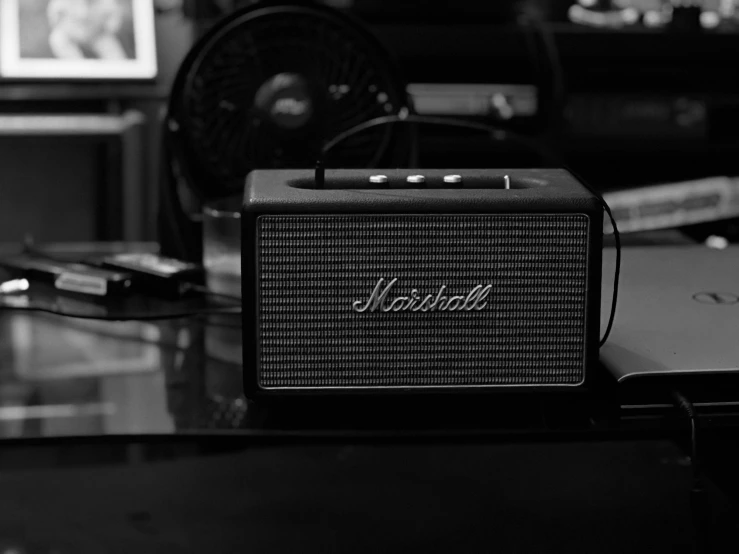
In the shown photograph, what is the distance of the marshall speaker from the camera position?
0.64 metres

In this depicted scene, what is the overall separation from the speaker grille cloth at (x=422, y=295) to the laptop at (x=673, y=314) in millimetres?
54

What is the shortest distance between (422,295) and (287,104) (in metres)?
0.48

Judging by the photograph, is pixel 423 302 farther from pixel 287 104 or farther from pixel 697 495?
pixel 287 104

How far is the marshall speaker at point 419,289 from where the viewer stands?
64cm

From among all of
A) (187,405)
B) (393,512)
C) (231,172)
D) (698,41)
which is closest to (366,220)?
(187,405)

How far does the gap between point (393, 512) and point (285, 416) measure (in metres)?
0.22

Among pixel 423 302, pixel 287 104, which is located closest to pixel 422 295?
pixel 423 302

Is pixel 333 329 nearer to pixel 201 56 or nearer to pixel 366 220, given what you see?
pixel 366 220

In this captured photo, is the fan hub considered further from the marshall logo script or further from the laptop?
the marshall logo script

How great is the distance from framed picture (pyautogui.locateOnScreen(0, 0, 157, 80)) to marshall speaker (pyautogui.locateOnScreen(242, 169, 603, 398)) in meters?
2.50

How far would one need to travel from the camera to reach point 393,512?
0.85 m

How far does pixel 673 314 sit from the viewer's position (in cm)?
76

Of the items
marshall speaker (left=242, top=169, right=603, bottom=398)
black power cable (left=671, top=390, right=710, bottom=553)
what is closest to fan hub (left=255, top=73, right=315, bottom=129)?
marshall speaker (left=242, top=169, right=603, bottom=398)

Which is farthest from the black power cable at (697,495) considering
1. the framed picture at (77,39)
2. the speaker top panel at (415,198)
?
the framed picture at (77,39)
